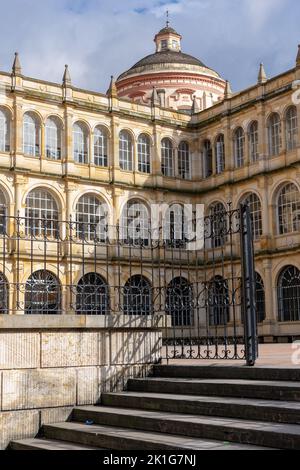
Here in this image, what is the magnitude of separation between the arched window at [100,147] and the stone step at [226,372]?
975 inches

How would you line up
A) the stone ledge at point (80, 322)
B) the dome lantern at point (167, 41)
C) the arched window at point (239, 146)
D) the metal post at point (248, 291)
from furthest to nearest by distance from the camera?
1. the dome lantern at point (167, 41)
2. the arched window at point (239, 146)
3. the metal post at point (248, 291)
4. the stone ledge at point (80, 322)

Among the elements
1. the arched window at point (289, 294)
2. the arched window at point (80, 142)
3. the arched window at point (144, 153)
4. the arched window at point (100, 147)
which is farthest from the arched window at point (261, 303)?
the arched window at point (80, 142)

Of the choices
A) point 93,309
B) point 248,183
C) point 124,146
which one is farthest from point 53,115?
point 93,309

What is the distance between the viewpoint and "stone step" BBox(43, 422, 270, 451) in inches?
243

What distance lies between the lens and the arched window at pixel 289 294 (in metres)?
30.1

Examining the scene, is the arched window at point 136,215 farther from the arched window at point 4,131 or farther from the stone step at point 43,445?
the stone step at point 43,445

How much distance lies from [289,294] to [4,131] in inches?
573

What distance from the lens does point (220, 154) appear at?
35.6 metres

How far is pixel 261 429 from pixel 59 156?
2726 cm

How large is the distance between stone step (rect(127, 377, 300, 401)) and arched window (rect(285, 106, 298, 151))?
23.8 m

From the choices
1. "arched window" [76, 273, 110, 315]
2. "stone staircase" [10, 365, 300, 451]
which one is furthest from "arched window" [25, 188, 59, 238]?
"stone staircase" [10, 365, 300, 451]

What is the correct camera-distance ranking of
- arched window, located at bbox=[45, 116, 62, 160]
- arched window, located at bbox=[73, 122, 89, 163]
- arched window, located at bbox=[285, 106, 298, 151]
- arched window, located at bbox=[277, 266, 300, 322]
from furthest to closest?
arched window, located at bbox=[73, 122, 89, 163] < arched window, located at bbox=[45, 116, 62, 160] < arched window, located at bbox=[285, 106, 298, 151] < arched window, located at bbox=[277, 266, 300, 322]

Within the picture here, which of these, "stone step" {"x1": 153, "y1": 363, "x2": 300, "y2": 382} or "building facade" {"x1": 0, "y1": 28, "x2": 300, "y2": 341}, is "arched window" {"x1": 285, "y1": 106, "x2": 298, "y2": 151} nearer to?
"building facade" {"x1": 0, "y1": 28, "x2": 300, "y2": 341}

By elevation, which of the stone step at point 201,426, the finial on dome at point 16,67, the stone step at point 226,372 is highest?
the finial on dome at point 16,67
